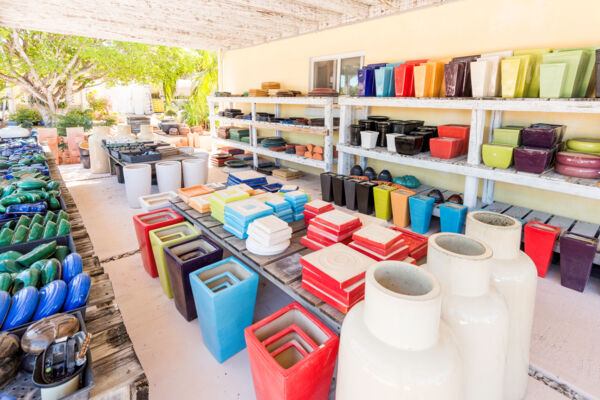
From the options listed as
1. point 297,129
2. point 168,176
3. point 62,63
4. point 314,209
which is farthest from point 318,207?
point 62,63

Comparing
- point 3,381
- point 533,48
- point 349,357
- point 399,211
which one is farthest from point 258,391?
point 533,48

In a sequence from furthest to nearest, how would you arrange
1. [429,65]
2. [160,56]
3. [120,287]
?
[160,56]
[429,65]
[120,287]

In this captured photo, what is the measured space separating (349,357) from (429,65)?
11.7 ft

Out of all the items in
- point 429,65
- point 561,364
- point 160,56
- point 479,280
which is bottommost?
point 561,364

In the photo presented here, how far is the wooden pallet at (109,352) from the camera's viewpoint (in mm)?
1168

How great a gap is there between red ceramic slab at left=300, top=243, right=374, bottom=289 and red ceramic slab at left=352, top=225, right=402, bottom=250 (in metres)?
0.11

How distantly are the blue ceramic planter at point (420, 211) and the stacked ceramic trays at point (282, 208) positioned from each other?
5.49ft

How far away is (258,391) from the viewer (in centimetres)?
164

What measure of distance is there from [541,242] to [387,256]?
1901mm

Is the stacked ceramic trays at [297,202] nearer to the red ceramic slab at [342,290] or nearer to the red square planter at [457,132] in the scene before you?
the red ceramic slab at [342,290]

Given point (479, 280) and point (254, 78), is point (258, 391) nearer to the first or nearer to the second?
point (479, 280)

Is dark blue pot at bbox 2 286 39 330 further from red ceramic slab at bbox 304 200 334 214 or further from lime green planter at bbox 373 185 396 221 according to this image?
lime green planter at bbox 373 185 396 221

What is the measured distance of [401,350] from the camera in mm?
1039

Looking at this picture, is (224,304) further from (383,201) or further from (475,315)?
(383,201)
